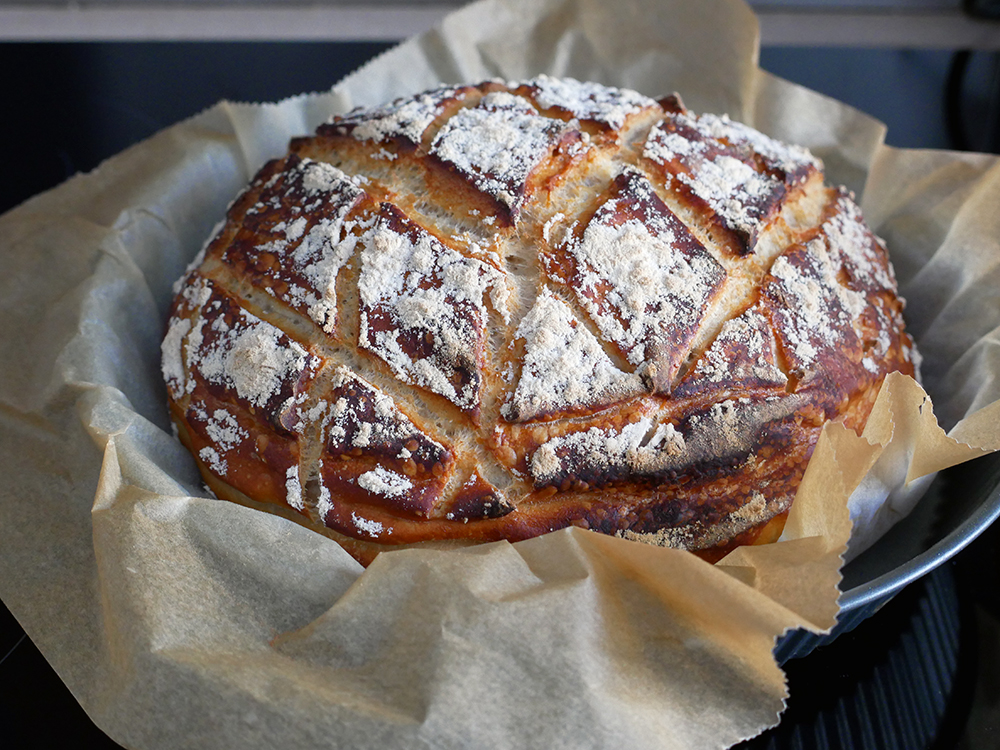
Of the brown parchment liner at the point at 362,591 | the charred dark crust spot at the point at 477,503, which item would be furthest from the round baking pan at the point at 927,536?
the charred dark crust spot at the point at 477,503

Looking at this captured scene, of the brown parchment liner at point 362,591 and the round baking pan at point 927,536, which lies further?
the round baking pan at point 927,536

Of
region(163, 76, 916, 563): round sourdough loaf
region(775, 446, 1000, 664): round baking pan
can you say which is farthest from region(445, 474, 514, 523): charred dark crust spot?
region(775, 446, 1000, 664): round baking pan

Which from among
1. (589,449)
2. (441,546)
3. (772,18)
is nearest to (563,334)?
(589,449)

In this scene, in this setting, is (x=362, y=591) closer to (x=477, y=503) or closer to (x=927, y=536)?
(x=477, y=503)

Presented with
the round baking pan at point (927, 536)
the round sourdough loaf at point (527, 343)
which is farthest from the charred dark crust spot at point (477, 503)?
the round baking pan at point (927, 536)

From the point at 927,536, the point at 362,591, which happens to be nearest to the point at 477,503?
the point at 362,591

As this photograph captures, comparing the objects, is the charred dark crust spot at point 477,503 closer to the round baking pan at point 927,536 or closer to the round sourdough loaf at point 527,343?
the round sourdough loaf at point 527,343
